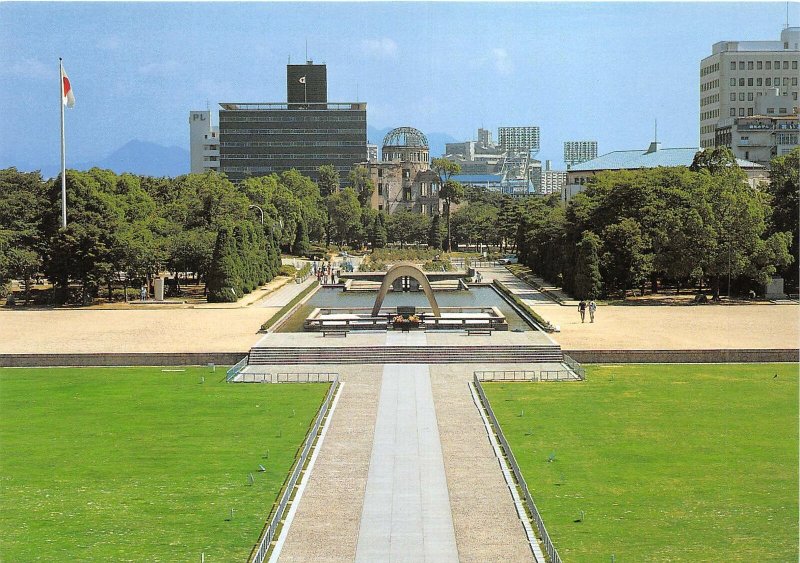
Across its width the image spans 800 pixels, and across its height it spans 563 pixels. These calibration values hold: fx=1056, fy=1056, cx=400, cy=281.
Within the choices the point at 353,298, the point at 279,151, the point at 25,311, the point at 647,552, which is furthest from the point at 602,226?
the point at 279,151

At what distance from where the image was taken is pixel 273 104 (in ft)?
626

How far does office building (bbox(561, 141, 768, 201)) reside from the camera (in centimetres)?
10406

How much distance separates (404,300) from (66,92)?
82.0 feet

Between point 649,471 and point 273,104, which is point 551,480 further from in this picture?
point 273,104

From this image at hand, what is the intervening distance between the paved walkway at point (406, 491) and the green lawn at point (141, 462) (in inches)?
90.9

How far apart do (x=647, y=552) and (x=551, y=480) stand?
482cm

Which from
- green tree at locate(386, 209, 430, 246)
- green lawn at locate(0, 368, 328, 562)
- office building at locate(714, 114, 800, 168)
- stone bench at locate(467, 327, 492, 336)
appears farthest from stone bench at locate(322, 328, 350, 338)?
green tree at locate(386, 209, 430, 246)

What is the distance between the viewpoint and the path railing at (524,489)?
19.3 metres

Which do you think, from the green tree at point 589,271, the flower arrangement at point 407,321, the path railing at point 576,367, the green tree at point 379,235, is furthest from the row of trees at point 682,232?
the green tree at point 379,235

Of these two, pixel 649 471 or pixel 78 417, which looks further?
pixel 78 417

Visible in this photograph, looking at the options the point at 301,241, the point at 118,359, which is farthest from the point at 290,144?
the point at 118,359

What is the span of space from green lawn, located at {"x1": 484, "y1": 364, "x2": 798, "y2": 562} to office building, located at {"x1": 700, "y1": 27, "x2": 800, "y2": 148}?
293ft

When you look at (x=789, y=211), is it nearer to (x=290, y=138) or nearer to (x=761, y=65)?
(x=761, y=65)

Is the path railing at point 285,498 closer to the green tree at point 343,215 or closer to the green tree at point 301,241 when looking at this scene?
the green tree at point 301,241
